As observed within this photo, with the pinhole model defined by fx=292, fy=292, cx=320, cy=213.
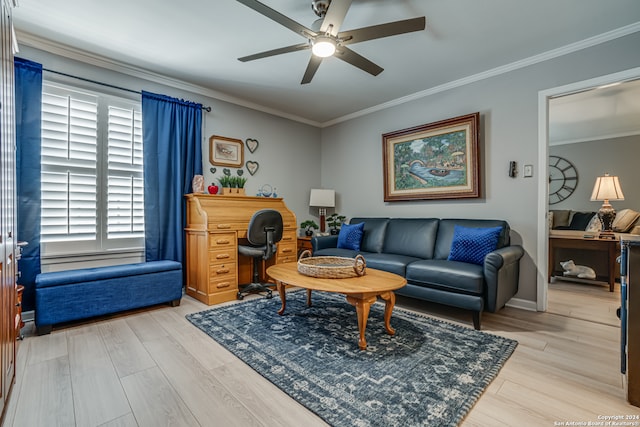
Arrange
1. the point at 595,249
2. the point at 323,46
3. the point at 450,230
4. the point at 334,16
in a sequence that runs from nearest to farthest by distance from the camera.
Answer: the point at 334,16
the point at 323,46
the point at 450,230
the point at 595,249

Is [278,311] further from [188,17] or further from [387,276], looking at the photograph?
[188,17]

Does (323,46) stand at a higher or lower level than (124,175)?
higher

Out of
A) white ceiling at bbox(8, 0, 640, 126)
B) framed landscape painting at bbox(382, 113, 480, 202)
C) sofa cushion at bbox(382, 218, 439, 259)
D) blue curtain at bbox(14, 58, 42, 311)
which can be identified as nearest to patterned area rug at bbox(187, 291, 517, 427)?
sofa cushion at bbox(382, 218, 439, 259)

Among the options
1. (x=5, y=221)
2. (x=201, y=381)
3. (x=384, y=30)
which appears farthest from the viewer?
(x=384, y=30)

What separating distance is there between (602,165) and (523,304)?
434 centimetres

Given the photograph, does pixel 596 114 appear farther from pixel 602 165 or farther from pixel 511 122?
pixel 511 122

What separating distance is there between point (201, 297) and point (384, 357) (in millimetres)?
2159

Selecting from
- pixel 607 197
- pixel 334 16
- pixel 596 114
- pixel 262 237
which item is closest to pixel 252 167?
pixel 262 237

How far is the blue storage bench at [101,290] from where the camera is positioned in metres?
2.35

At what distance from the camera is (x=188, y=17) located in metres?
2.36

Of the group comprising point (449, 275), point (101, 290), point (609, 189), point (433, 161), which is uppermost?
point (433, 161)

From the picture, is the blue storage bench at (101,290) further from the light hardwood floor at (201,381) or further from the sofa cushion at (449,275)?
the sofa cushion at (449,275)

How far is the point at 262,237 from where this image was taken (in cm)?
331

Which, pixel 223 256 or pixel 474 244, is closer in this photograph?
pixel 474 244
